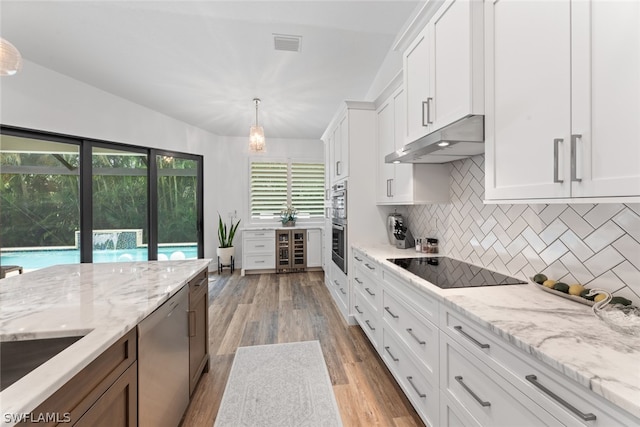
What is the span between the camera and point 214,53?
2.64 metres

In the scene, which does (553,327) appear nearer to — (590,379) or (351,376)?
(590,379)

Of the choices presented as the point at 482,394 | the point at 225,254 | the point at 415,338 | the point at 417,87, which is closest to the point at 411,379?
the point at 415,338

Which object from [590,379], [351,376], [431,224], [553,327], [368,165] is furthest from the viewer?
[368,165]

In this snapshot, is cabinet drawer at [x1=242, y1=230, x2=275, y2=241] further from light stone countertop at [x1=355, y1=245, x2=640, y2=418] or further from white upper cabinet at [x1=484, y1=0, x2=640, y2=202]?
white upper cabinet at [x1=484, y1=0, x2=640, y2=202]

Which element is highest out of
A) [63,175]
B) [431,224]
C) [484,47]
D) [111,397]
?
[484,47]

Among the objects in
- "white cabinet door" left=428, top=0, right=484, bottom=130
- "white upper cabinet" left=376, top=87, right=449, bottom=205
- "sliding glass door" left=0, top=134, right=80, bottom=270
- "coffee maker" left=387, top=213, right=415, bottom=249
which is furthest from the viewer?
"sliding glass door" left=0, top=134, right=80, bottom=270

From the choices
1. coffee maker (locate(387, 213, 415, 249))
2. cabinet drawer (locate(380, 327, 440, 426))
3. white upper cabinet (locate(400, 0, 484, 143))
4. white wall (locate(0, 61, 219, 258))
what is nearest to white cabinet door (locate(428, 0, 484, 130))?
white upper cabinet (locate(400, 0, 484, 143))

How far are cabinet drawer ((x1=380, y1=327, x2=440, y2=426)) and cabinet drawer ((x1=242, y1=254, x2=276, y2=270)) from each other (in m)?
3.27

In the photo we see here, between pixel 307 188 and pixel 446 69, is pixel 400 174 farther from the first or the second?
pixel 307 188

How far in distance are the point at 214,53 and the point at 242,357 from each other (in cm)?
283

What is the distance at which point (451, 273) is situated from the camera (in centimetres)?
171

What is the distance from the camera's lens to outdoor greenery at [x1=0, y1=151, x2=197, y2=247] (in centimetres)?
288

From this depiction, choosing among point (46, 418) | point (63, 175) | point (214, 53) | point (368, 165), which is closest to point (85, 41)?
point (214, 53)

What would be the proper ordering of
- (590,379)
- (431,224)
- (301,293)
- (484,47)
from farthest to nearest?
(301,293), (431,224), (484,47), (590,379)
